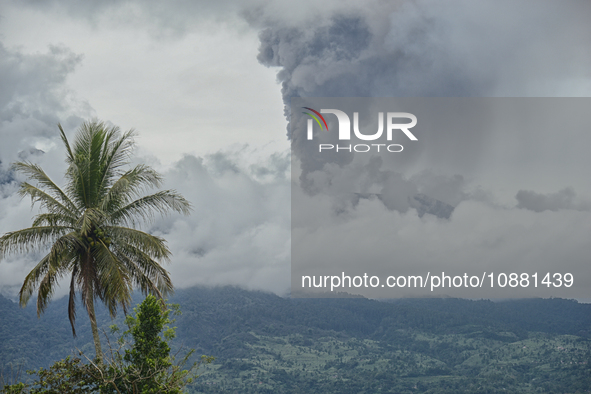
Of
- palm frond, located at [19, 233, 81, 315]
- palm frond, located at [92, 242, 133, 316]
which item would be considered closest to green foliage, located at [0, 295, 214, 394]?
palm frond, located at [92, 242, 133, 316]

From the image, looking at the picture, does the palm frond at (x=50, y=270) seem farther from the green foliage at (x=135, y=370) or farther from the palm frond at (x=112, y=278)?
the green foliage at (x=135, y=370)

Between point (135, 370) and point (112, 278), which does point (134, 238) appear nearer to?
point (112, 278)

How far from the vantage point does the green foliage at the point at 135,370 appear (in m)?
13.7

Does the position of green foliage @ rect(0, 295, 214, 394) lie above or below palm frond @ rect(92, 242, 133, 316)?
below

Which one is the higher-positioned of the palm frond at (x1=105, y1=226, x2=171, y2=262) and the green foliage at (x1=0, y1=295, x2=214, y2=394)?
the palm frond at (x1=105, y1=226, x2=171, y2=262)

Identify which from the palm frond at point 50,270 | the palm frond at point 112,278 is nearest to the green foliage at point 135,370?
the palm frond at point 112,278

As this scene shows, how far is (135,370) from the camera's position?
14.0 m

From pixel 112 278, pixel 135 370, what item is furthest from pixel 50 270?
pixel 135 370

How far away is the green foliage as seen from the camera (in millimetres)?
13742

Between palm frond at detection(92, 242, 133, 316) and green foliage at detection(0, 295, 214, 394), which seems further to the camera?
palm frond at detection(92, 242, 133, 316)

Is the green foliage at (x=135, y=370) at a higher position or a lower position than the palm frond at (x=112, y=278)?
lower

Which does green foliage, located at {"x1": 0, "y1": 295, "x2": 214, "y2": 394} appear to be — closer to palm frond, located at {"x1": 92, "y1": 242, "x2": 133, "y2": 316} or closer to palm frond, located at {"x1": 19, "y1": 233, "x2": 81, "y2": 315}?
palm frond, located at {"x1": 92, "y1": 242, "x2": 133, "y2": 316}

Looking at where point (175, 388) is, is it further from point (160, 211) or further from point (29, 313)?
point (29, 313)

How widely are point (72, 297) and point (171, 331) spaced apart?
2826 millimetres
